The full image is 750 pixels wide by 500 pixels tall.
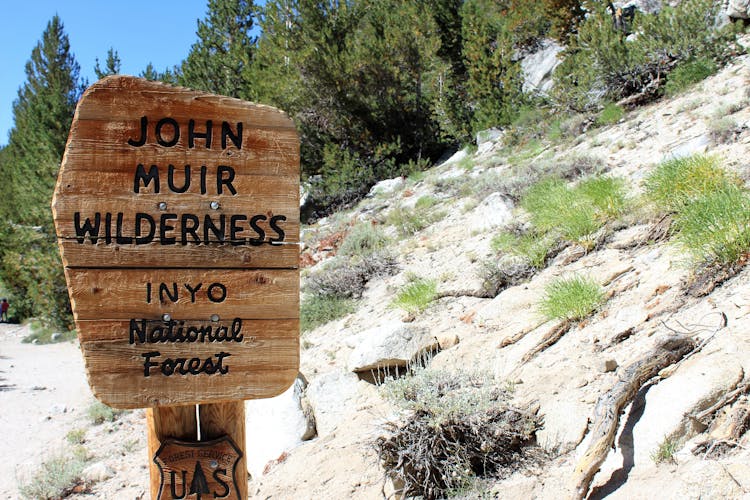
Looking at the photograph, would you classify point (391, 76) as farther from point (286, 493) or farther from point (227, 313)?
point (227, 313)

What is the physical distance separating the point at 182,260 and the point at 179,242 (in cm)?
6

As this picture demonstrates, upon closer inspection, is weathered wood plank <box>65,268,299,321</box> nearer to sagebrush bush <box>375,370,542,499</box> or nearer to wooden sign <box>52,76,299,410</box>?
wooden sign <box>52,76,299,410</box>

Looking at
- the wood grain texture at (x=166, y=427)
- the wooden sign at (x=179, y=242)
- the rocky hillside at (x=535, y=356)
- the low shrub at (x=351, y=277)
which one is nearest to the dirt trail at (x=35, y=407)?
the rocky hillside at (x=535, y=356)

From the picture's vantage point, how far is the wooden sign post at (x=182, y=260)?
1.80m

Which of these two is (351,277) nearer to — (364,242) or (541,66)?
(364,242)

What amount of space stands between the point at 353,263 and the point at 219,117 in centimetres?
626

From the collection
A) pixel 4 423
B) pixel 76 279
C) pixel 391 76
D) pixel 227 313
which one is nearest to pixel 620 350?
pixel 227 313

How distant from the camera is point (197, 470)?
6.36 ft

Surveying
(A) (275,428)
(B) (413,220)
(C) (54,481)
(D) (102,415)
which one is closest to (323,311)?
(A) (275,428)

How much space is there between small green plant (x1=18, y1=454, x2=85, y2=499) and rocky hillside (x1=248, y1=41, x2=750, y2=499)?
5.86 feet

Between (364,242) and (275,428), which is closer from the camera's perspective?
(275,428)

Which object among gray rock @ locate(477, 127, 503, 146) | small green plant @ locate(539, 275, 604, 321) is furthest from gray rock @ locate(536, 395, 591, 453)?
gray rock @ locate(477, 127, 503, 146)

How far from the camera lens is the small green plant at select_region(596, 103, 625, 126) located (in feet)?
34.0

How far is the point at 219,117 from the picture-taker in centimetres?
190
